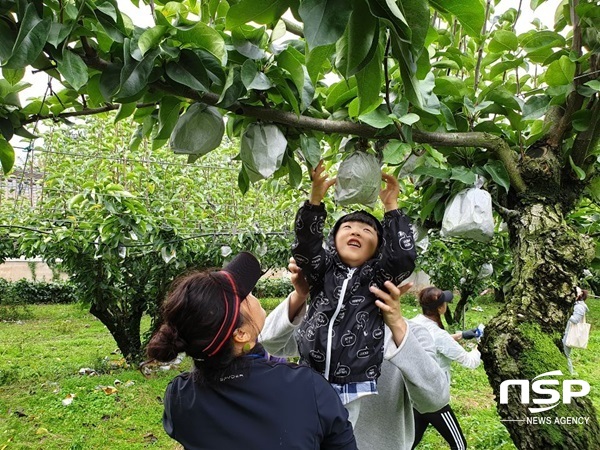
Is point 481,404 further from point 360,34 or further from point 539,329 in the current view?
point 360,34

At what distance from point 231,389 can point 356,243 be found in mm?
597

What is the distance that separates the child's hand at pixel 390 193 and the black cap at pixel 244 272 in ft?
1.39

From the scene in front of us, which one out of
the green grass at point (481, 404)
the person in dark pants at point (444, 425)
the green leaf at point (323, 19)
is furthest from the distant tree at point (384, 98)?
the green grass at point (481, 404)

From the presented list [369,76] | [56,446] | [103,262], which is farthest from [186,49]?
[103,262]

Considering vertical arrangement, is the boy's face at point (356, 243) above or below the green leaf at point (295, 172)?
below

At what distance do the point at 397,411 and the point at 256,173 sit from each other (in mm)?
919

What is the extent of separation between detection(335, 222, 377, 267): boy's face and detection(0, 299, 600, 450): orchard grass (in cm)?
267

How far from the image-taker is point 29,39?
739 millimetres

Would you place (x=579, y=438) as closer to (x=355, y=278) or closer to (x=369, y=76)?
(x=355, y=278)

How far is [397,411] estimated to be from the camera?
1586 mm

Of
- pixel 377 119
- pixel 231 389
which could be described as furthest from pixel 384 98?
pixel 231 389

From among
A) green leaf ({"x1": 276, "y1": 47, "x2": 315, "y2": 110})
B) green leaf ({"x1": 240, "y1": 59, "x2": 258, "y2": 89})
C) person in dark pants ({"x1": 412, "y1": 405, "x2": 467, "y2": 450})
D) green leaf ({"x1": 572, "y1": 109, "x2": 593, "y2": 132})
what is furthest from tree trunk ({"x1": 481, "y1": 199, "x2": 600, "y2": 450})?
person in dark pants ({"x1": 412, "y1": 405, "x2": 467, "y2": 450})

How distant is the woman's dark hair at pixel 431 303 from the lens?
10.3 ft

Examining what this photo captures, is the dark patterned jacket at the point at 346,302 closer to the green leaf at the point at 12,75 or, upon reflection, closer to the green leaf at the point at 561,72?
the green leaf at the point at 561,72
